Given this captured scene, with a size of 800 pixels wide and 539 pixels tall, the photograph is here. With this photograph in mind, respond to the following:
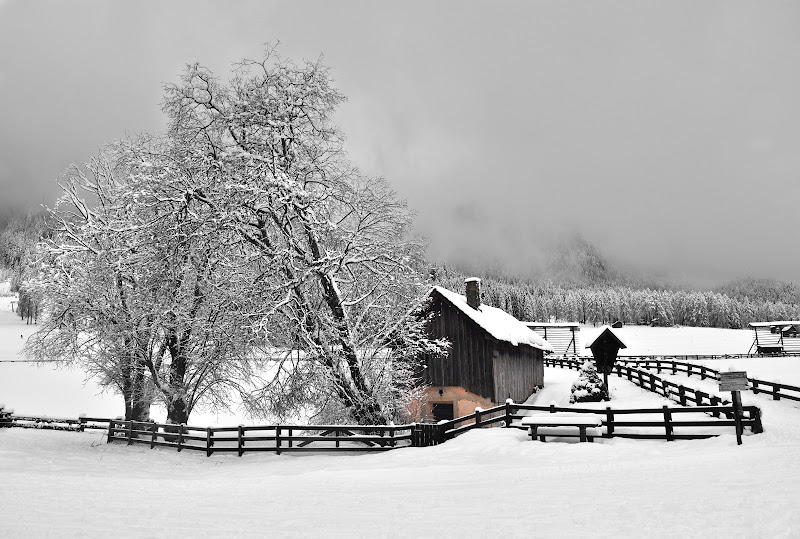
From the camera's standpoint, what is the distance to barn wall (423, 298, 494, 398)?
87.8ft

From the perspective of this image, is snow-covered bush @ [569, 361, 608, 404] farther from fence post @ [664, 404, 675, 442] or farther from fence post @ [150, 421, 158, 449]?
fence post @ [150, 421, 158, 449]

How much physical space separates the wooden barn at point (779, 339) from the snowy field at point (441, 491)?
50.2 metres

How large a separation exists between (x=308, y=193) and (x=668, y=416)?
469 inches

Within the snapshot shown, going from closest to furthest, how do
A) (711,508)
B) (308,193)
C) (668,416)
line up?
(711,508) → (668,416) → (308,193)

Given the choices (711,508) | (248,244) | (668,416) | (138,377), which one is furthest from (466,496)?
(138,377)

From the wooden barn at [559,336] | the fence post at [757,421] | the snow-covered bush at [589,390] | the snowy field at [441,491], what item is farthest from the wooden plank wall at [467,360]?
the wooden barn at [559,336]

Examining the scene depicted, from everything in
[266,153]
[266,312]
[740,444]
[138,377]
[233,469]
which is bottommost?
[233,469]

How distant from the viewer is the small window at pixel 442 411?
1064 inches

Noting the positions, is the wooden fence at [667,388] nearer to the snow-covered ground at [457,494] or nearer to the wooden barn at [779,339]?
the snow-covered ground at [457,494]

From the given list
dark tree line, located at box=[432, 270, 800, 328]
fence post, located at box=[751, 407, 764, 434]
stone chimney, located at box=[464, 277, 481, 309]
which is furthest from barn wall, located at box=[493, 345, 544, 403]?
dark tree line, located at box=[432, 270, 800, 328]

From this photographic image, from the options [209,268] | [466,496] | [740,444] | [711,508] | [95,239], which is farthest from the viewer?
[95,239]

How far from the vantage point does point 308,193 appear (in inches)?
624

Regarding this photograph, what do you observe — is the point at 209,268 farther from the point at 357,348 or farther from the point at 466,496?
the point at 466,496

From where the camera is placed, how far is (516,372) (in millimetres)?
30922
